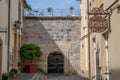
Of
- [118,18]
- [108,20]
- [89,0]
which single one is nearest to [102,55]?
[108,20]

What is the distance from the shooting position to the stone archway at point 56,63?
31061 mm

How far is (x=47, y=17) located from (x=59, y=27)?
4.40ft

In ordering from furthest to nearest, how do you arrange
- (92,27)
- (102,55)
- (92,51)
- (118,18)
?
(92,51)
(102,55)
(92,27)
(118,18)

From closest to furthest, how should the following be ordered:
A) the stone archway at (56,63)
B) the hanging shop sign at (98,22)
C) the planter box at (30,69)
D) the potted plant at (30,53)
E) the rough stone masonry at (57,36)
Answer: the hanging shop sign at (98,22), the potted plant at (30,53), the planter box at (30,69), the rough stone masonry at (57,36), the stone archway at (56,63)

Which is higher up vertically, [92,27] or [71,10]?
[71,10]

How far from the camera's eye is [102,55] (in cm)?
1405

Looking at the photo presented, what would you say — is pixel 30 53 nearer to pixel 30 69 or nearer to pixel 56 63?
pixel 30 69

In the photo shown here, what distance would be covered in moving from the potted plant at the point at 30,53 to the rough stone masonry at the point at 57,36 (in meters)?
2.05

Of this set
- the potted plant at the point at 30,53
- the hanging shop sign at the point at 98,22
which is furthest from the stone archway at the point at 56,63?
the hanging shop sign at the point at 98,22

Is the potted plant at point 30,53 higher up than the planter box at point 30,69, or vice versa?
the potted plant at point 30,53

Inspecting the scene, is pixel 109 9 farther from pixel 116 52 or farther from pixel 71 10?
pixel 71 10

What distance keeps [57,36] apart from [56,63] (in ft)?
15.5

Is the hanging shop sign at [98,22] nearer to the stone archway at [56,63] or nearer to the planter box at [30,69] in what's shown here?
the planter box at [30,69]

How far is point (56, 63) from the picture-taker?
102 feet
